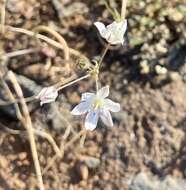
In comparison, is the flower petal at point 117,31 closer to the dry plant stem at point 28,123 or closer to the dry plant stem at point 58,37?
the dry plant stem at point 58,37

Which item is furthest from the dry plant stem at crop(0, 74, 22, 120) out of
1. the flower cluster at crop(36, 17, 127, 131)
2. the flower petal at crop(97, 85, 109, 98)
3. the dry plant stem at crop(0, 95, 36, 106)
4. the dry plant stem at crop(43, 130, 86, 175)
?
Result: the flower petal at crop(97, 85, 109, 98)

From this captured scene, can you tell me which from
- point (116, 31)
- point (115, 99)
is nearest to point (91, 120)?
point (116, 31)

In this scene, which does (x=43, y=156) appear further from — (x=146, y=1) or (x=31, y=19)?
(x=146, y=1)

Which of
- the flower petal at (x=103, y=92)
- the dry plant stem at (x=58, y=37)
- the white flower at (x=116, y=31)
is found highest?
the white flower at (x=116, y=31)

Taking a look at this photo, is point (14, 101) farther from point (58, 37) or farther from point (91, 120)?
point (91, 120)

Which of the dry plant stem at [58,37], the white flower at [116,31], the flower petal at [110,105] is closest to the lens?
the white flower at [116,31]

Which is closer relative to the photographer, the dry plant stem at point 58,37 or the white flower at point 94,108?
the white flower at point 94,108

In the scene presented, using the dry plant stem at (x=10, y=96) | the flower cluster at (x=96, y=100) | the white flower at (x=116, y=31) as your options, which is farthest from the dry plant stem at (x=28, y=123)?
the white flower at (x=116, y=31)
